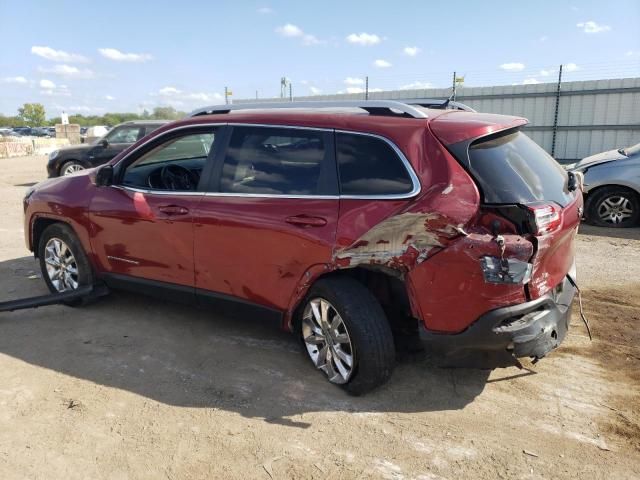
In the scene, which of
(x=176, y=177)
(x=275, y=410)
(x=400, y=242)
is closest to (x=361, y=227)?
(x=400, y=242)

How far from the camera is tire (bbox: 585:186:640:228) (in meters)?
8.27

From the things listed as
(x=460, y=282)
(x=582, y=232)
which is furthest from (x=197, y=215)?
(x=582, y=232)

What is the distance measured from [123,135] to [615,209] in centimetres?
1054

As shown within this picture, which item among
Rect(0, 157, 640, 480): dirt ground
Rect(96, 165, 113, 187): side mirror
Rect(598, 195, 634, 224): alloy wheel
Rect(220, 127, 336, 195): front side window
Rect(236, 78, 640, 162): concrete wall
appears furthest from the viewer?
Rect(236, 78, 640, 162): concrete wall

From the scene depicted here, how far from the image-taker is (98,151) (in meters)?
12.8

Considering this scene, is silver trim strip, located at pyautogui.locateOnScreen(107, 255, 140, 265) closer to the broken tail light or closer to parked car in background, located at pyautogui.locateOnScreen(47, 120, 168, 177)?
the broken tail light

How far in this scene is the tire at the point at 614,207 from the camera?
27.1 feet

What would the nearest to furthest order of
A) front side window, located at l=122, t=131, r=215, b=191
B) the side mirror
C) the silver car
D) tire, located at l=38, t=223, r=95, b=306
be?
front side window, located at l=122, t=131, r=215, b=191 < the side mirror < tire, located at l=38, t=223, r=95, b=306 < the silver car

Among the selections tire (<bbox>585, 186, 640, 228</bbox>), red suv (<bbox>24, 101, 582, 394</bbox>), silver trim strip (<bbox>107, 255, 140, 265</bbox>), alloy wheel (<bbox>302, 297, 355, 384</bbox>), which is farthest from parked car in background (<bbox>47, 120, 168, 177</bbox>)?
alloy wheel (<bbox>302, 297, 355, 384</bbox>)

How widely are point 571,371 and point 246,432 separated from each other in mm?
2273

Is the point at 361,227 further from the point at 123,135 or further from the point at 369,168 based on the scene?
the point at 123,135

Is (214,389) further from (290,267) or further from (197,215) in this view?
(197,215)

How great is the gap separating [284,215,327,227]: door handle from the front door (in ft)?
2.95

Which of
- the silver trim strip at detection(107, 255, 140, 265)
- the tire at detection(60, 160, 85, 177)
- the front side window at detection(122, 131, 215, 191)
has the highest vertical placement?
the front side window at detection(122, 131, 215, 191)
